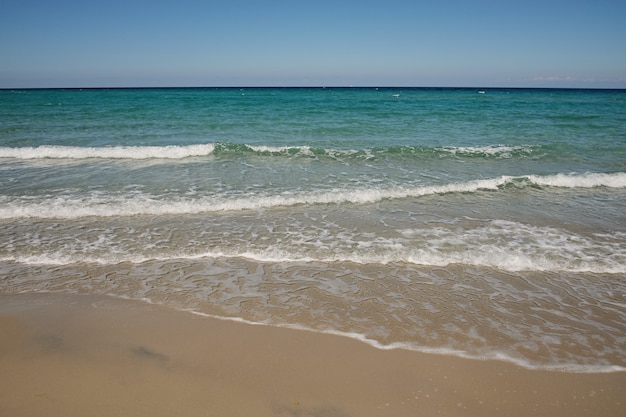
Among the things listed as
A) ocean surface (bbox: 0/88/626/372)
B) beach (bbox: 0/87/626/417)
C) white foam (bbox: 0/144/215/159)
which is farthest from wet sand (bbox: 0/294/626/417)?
white foam (bbox: 0/144/215/159)

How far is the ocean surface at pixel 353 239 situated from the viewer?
182 inches

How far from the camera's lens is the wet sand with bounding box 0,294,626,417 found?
10.4 feet

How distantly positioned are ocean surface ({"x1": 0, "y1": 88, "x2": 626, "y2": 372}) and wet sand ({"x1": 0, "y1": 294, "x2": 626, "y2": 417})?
322 mm

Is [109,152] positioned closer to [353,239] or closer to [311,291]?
[353,239]

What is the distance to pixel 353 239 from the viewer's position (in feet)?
23.4

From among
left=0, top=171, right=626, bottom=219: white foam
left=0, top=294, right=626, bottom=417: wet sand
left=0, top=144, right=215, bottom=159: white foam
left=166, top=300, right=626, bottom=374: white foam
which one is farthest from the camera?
left=0, top=144, right=215, bottom=159: white foam

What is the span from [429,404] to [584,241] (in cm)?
576

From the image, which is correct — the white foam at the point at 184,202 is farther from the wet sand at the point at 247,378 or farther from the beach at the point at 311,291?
the wet sand at the point at 247,378

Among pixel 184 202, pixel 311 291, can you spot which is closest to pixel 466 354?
pixel 311 291

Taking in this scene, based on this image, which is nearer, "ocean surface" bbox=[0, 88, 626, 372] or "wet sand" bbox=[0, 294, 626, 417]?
"wet sand" bbox=[0, 294, 626, 417]

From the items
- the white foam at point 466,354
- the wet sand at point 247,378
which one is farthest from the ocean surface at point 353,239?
the wet sand at point 247,378

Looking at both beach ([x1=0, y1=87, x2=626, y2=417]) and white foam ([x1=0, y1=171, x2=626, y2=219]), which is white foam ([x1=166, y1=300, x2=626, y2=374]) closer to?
beach ([x1=0, y1=87, x2=626, y2=417])

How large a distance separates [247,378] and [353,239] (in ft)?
13.2

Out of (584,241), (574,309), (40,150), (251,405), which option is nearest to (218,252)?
(251,405)
